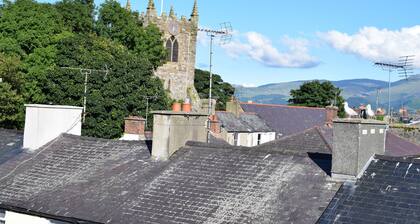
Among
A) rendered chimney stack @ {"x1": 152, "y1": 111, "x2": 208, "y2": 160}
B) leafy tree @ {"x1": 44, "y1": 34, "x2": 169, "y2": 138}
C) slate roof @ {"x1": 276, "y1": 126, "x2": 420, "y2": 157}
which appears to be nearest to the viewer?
rendered chimney stack @ {"x1": 152, "y1": 111, "x2": 208, "y2": 160}

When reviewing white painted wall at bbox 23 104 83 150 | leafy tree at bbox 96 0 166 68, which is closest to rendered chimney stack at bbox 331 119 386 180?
white painted wall at bbox 23 104 83 150

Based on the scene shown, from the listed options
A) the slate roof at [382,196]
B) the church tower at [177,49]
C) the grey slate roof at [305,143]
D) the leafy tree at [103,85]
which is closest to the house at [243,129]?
the leafy tree at [103,85]

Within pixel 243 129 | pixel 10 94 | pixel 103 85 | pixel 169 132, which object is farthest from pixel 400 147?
pixel 10 94

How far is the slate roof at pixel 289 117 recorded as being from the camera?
60.7 m

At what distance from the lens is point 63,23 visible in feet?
175

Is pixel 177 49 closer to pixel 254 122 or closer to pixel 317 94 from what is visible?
pixel 254 122

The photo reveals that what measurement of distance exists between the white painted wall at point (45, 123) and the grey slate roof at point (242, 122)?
105ft

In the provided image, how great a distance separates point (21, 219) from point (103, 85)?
3141 centimetres

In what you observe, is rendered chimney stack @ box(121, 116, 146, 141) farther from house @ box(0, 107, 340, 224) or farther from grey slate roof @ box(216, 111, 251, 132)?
grey slate roof @ box(216, 111, 251, 132)

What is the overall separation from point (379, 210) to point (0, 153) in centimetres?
1389

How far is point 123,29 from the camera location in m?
58.8

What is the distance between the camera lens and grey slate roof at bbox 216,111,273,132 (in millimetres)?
55219

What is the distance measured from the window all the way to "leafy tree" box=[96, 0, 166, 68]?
4.65 metres

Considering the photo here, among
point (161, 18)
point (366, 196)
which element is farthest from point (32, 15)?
point (366, 196)
